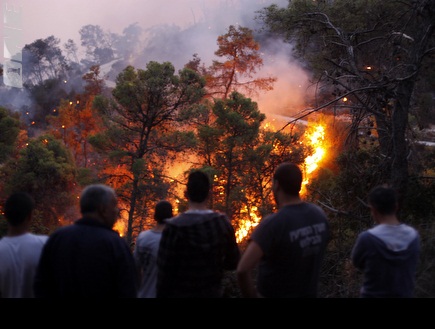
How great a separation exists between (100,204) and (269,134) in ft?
66.9

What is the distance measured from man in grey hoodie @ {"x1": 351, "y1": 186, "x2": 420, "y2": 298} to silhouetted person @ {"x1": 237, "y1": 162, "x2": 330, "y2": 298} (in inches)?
13.2

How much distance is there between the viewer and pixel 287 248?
345 cm

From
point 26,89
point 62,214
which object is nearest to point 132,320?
point 62,214

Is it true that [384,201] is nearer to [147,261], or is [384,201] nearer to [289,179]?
[289,179]

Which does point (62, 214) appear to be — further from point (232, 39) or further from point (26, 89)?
point (26, 89)

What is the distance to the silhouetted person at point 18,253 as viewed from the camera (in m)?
3.49

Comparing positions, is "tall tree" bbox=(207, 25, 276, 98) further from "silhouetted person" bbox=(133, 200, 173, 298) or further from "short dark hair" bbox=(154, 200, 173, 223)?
"silhouetted person" bbox=(133, 200, 173, 298)

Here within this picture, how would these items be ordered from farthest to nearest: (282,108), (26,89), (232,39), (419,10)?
(26,89), (282,108), (232,39), (419,10)

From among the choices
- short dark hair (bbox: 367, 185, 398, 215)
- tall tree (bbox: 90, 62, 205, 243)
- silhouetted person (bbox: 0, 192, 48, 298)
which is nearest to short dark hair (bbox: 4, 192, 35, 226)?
silhouetted person (bbox: 0, 192, 48, 298)

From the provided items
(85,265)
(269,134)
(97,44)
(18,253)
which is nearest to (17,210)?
(18,253)

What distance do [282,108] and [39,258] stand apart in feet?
141

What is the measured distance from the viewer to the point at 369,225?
310 inches

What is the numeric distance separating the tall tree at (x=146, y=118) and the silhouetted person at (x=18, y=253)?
765 inches

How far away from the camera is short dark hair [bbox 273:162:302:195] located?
11.9ft
